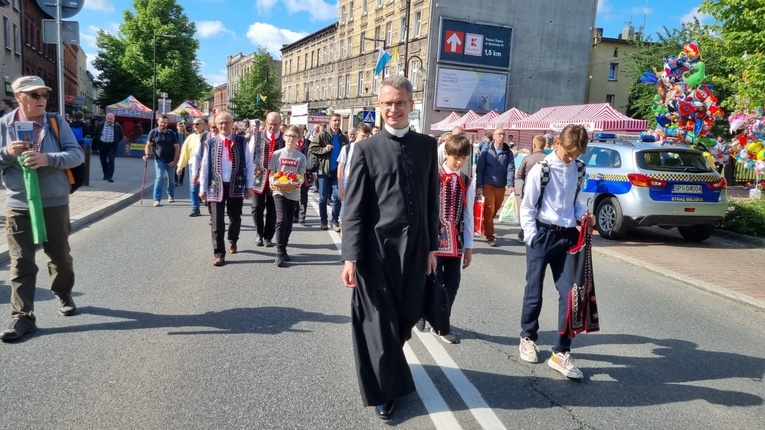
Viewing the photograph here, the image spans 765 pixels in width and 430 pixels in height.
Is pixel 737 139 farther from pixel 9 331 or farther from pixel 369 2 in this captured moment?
pixel 369 2

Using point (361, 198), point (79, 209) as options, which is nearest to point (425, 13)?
point (79, 209)

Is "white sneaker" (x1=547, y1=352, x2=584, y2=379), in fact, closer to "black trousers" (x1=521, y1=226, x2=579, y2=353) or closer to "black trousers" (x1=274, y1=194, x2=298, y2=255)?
"black trousers" (x1=521, y1=226, x2=579, y2=353)

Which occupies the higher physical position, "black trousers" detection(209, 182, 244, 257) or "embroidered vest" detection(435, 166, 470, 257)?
"embroidered vest" detection(435, 166, 470, 257)

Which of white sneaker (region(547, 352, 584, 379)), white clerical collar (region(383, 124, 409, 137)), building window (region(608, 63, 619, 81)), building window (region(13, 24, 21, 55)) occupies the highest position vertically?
building window (region(608, 63, 619, 81))

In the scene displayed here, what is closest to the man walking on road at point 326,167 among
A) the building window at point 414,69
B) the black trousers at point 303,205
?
the black trousers at point 303,205

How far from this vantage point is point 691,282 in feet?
23.7

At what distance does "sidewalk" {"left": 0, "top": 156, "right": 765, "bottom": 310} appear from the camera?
707cm

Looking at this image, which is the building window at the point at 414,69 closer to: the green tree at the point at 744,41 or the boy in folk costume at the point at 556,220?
the green tree at the point at 744,41

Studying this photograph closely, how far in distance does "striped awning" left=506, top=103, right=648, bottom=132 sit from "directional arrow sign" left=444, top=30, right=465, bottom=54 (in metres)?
16.1

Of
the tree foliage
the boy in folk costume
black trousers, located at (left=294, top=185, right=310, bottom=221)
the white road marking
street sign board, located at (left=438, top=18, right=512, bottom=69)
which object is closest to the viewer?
the white road marking

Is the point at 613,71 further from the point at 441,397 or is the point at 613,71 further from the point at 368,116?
the point at 441,397

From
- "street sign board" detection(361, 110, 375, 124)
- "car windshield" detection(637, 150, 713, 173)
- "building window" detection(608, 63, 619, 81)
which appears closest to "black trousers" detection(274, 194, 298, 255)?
"car windshield" detection(637, 150, 713, 173)

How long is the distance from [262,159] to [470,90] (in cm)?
3175

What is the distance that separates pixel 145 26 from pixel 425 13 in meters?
25.7
